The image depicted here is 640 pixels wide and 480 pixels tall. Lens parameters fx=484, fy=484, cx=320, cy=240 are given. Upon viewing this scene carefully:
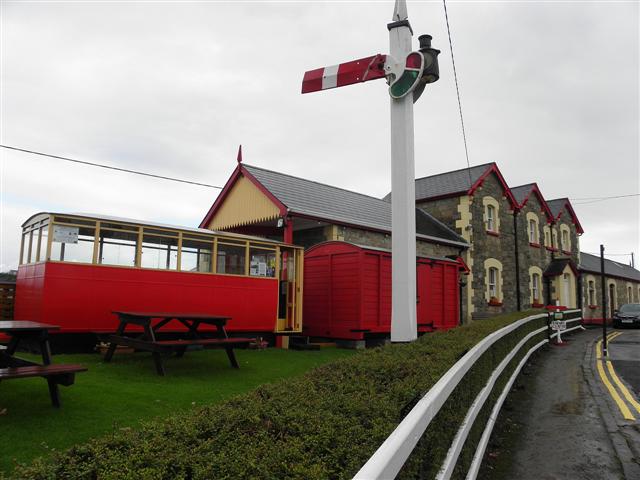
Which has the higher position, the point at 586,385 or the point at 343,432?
the point at 343,432

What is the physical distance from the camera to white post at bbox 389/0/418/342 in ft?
23.7

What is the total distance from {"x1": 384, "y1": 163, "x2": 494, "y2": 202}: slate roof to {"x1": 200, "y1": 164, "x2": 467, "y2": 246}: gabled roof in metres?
2.21

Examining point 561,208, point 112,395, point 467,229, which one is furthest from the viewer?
point 561,208

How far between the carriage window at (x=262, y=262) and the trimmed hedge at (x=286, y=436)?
24.4 feet

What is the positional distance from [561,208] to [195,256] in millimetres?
26335

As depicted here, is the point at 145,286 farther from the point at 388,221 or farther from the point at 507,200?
the point at 507,200

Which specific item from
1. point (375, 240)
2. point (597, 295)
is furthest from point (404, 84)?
point (597, 295)

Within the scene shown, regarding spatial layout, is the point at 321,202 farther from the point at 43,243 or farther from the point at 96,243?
the point at 43,243

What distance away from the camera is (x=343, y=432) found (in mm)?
2607

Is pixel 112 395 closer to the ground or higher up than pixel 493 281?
closer to the ground

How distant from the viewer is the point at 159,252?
10.1m

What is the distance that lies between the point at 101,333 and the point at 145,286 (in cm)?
120

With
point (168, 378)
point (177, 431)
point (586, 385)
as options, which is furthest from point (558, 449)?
point (168, 378)

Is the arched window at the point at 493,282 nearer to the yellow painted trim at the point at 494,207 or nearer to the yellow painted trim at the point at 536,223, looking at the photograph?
the yellow painted trim at the point at 494,207
